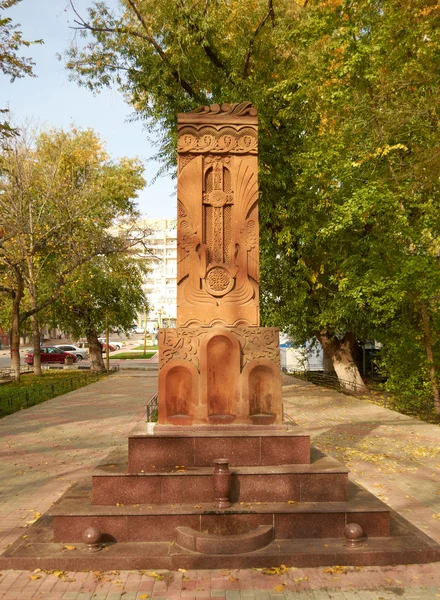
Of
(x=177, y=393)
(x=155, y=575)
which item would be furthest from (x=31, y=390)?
(x=155, y=575)

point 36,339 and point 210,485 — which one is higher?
point 36,339

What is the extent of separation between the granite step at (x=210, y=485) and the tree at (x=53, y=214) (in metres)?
20.3

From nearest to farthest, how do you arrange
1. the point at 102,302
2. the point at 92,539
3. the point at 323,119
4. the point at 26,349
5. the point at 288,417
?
the point at 92,539, the point at 288,417, the point at 323,119, the point at 102,302, the point at 26,349

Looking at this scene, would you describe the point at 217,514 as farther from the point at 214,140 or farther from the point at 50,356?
the point at 50,356

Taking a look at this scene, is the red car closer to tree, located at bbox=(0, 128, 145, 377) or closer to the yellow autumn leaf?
tree, located at bbox=(0, 128, 145, 377)

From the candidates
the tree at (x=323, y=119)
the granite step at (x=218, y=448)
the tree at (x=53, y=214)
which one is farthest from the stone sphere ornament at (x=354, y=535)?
the tree at (x=53, y=214)

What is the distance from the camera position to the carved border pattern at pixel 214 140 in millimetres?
8172

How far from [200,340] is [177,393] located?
2.48 feet

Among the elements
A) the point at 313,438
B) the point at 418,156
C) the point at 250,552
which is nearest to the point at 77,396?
the point at 313,438

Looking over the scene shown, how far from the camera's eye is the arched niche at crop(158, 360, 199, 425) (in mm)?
7621

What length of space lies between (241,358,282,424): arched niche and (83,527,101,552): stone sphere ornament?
2.46 meters

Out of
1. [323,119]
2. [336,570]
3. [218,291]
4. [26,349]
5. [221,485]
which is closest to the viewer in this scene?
[336,570]

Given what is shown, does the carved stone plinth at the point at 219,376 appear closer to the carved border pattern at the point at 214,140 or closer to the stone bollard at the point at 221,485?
the stone bollard at the point at 221,485

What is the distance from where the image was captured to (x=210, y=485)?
6730 millimetres
